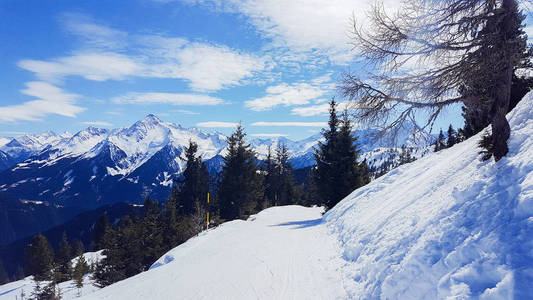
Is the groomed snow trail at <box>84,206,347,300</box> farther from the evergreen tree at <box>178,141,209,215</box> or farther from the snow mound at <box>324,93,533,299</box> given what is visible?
the evergreen tree at <box>178,141,209,215</box>

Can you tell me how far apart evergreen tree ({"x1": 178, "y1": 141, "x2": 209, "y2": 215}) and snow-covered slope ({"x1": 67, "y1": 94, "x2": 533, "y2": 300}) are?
21437 millimetres

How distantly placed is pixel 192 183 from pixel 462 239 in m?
29.8

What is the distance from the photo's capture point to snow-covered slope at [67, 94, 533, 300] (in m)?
3.67

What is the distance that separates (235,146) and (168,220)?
11073 millimetres

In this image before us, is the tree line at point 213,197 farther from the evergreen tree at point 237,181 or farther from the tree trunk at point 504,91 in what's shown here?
the tree trunk at point 504,91

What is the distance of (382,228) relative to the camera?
7.53 metres

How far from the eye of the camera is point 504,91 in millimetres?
5727

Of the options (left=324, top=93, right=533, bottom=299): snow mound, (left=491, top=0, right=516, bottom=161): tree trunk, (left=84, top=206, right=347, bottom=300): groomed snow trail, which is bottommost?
(left=84, top=206, right=347, bottom=300): groomed snow trail

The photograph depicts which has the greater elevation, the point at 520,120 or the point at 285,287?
the point at 520,120

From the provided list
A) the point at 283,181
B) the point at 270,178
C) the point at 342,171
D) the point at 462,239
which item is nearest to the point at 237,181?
the point at 342,171

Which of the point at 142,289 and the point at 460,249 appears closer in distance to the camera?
the point at 460,249

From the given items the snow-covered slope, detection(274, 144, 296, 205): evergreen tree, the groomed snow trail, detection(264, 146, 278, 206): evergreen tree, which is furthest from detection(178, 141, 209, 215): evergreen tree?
the snow-covered slope

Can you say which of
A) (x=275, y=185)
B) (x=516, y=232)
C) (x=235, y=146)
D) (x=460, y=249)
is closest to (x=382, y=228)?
(x=460, y=249)

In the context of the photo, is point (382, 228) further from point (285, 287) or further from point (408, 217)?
point (285, 287)
